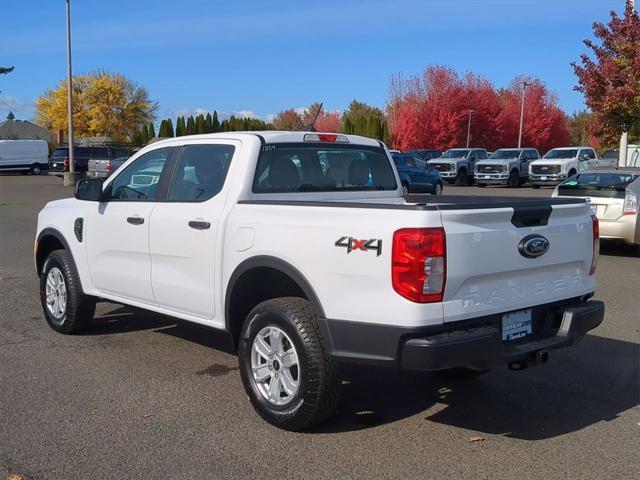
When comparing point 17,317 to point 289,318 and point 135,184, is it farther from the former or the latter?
point 289,318

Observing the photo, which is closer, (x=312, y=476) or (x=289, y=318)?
(x=312, y=476)

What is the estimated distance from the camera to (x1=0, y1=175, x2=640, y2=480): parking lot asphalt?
4.03m

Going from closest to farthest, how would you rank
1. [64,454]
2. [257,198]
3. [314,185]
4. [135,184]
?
[64,454]
[257,198]
[314,185]
[135,184]

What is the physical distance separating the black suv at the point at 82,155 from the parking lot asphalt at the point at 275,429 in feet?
110

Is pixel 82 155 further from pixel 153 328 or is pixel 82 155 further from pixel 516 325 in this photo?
pixel 516 325

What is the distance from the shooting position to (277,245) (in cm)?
447

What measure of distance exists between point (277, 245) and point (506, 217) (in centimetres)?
140

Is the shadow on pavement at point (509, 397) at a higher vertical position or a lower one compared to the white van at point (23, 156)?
lower

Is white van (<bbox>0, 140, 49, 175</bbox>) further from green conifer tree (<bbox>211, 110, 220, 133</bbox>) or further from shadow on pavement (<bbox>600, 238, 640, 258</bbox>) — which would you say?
shadow on pavement (<bbox>600, 238, 640, 258</bbox>)

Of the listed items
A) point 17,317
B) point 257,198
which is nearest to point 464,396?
point 257,198

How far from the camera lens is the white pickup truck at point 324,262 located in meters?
3.92

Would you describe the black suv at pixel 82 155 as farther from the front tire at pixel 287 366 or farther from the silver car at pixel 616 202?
the front tire at pixel 287 366

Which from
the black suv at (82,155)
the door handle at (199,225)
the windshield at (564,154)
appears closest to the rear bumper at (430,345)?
the door handle at (199,225)

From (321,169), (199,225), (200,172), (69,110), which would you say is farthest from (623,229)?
(69,110)
